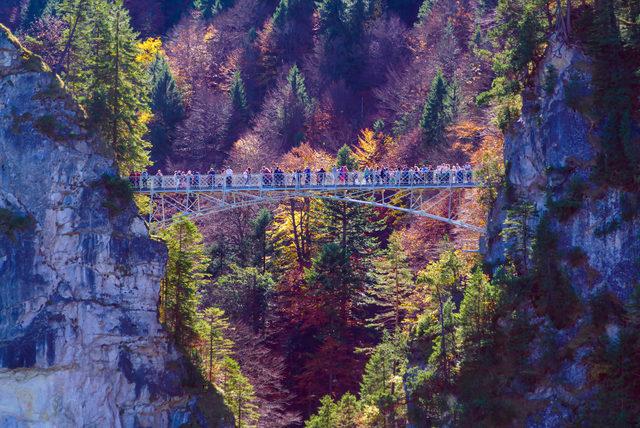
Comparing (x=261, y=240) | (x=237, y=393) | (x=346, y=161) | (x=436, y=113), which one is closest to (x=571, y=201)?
(x=237, y=393)

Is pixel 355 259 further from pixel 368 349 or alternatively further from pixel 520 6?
pixel 520 6

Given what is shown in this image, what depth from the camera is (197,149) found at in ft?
290

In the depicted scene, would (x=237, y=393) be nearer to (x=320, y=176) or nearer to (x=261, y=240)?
(x=320, y=176)

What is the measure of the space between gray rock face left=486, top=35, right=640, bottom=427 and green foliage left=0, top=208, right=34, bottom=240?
65.6 ft

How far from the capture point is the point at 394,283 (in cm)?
6266

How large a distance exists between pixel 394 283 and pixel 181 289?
10.5m

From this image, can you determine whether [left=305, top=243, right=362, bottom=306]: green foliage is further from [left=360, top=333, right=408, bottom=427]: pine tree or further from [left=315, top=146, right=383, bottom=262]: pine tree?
[left=360, top=333, right=408, bottom=427]: pine tree

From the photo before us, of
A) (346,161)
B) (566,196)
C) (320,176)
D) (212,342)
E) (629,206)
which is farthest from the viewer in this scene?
(346,161)

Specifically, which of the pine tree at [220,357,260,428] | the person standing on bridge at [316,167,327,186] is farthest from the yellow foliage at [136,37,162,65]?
the pine tree at [220,357,260,428]

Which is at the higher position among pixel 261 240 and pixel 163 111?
pixel 163 111

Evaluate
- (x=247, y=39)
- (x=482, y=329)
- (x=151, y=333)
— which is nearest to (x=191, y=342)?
(x=151, y=333)

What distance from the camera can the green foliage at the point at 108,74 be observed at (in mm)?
60438

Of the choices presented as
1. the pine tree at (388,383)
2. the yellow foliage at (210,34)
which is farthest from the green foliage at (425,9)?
the pine tree at (388,383)

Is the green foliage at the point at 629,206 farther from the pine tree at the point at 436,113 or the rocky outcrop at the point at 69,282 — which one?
the pine tree at the point at 436,113
